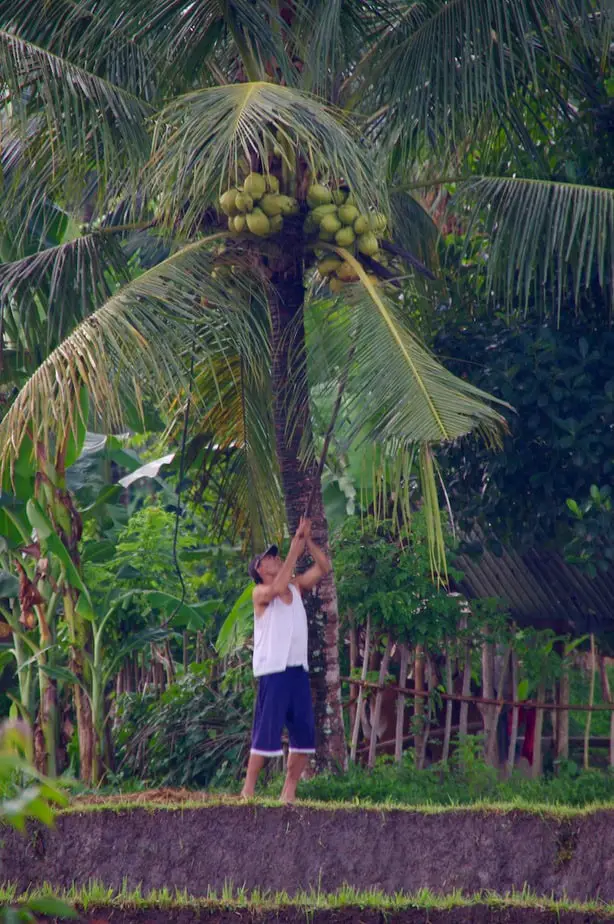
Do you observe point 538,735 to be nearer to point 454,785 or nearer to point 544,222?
point 454,785

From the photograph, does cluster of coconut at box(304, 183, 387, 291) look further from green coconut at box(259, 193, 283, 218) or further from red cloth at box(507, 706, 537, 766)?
red cloth at box(507, 706, 537, 766)

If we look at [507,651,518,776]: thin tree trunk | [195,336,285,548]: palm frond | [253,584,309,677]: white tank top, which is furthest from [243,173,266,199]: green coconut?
[507,651,518,776]: thin tree trunk

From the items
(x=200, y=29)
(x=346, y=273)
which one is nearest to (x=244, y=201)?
(x=346, y=273)

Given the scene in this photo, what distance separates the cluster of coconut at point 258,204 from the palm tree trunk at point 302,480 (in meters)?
0.49

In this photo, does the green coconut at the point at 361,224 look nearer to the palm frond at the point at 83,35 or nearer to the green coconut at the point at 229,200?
the green coconut at the point at 229,200

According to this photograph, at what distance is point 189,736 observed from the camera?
25.4 ft

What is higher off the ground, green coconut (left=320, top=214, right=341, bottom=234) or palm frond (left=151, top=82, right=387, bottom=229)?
palm frond (left=151, top=82, right=387, bottom=229)

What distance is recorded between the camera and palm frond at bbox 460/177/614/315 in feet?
20.5

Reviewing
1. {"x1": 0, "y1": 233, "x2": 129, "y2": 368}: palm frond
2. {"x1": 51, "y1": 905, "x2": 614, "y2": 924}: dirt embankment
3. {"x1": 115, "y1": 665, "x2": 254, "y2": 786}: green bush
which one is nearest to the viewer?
{"x1": 51, "y1": 905, "x2": 614, "y2": 924}: dirt embankment

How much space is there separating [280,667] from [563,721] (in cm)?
207

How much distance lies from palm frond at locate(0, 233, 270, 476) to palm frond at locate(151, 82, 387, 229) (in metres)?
0.33

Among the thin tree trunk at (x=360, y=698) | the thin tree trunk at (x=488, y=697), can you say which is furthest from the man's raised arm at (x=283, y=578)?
the thin tree trunk at (x=488, y=697)

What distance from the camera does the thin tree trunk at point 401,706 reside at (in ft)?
23.0

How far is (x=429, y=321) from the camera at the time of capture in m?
7.82
